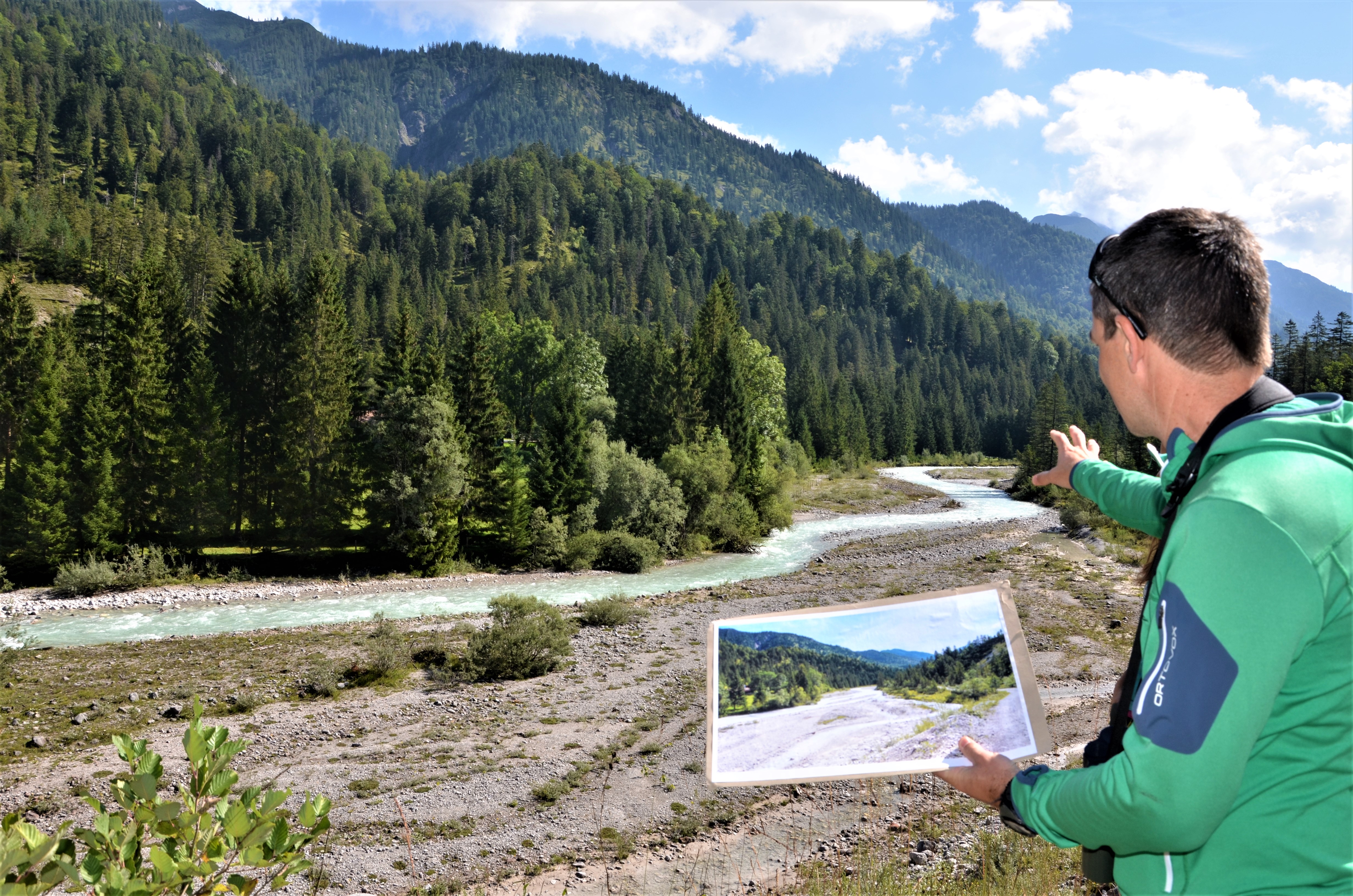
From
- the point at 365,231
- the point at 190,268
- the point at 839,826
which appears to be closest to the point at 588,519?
the point at 839,826

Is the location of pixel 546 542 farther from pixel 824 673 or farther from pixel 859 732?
pixel 859 732

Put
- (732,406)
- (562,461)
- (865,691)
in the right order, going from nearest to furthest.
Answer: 1. (865,691)
2. (562,461)
3. (732,406)

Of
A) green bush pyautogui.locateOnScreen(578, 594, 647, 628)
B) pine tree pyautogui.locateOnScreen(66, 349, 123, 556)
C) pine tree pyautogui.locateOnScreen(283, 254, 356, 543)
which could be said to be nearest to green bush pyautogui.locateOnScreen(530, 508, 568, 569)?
pine tree pyautogui.locateOnScreen(283, 254, 356, 543)

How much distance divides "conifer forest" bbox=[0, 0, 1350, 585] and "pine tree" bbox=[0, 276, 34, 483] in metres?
0.11

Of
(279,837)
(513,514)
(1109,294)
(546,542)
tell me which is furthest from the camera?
(546,542)

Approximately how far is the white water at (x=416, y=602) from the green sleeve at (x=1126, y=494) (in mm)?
26133

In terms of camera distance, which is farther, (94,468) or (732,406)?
(732,406)

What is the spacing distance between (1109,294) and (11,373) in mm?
44733

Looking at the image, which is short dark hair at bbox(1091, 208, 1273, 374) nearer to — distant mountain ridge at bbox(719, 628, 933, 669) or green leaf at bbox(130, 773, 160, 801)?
distant mountain ridge at bbox(719, 628, 933, 669)

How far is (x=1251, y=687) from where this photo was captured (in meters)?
1.20

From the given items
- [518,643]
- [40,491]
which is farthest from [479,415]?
[518,643]

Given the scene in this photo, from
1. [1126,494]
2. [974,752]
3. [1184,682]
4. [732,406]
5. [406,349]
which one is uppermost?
[406,349]

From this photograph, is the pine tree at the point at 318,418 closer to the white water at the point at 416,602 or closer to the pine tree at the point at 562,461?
the white water at the point at 416,602

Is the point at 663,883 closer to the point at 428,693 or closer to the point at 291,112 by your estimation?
the point at 428,693
